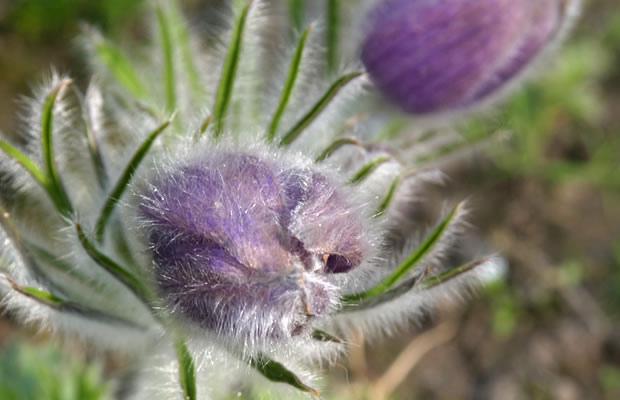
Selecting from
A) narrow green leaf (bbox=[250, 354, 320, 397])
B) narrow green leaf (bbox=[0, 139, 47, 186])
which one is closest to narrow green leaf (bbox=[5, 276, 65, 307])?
narrow green leaf (bbox=[0, 139, 47, 186])

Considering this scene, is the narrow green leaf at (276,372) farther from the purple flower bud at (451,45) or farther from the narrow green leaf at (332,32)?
the narrow green leaf at (332,32)

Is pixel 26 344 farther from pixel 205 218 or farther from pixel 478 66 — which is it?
pixel 478 66

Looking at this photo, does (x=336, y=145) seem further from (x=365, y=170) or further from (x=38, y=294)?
(x=38, y=294)

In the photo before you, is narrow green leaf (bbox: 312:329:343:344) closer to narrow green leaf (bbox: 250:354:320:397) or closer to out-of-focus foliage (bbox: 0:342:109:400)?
narrow green leaf (bbox: 250:354:320:397)

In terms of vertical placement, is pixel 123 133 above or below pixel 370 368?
above

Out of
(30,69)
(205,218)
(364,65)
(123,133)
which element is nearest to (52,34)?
(30,69)
